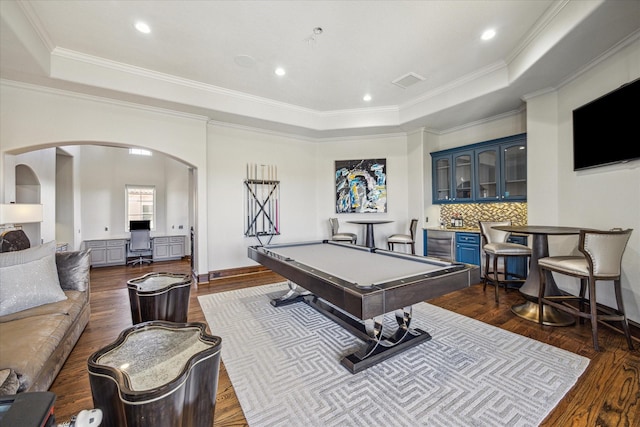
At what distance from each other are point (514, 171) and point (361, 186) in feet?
9.48

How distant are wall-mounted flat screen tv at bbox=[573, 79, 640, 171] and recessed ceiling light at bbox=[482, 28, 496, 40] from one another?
1.41m

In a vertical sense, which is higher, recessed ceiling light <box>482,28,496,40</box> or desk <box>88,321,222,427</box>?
recessed ceiling light <box>482,28,496,40</box>

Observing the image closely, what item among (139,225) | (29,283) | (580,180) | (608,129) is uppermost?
(608,129)

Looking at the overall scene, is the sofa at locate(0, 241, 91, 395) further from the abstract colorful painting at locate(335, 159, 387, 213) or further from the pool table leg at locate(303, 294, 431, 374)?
the abstract colorful painting at locate(335, 159, 387, 213)

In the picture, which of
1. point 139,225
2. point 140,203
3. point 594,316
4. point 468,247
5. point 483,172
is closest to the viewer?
point 594,316

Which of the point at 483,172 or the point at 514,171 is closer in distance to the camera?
the point at 514,171

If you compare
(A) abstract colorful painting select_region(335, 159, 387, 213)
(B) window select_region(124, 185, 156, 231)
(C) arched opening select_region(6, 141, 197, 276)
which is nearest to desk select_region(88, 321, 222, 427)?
(C) arched opening select_region(6, 141, 197, 276)

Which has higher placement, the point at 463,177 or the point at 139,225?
the point at 463,177

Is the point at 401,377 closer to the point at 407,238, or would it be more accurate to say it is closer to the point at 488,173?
the point at 407,238

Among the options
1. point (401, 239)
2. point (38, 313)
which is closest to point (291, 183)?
point (401, 239)

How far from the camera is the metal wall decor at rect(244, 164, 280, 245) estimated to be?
5539mm

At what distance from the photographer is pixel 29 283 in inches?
87.9

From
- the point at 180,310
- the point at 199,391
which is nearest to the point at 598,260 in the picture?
the point at 199,391

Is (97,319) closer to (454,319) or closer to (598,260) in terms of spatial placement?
(454,319)
